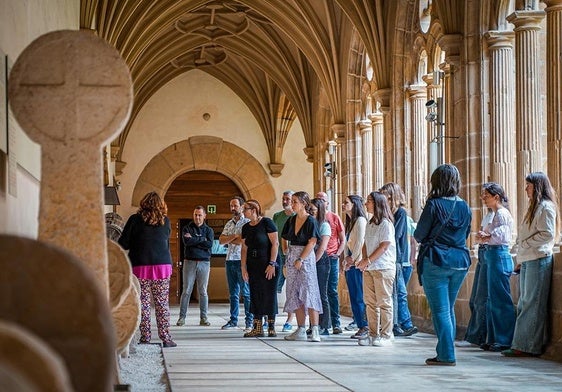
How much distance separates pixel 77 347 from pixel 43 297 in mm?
144

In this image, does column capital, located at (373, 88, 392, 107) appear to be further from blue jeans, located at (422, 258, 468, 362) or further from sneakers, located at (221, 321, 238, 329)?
blue jeans, located at (422, 258, 468, 362)

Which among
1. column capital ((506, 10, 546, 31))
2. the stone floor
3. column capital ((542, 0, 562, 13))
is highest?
column capital ((506, 10, 546, 31))

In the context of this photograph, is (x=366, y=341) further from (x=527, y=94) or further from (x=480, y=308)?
(x=527, y=94)

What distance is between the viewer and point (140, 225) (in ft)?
27.3

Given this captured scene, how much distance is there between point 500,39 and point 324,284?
3.00 m

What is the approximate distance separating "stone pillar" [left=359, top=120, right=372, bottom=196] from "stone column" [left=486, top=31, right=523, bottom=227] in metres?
6.88

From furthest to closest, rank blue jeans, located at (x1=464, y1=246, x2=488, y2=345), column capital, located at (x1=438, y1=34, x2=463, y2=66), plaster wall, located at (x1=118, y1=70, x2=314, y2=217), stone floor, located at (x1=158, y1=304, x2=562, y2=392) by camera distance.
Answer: plaster wall, located at (x1=118, y1=70, x2=314, y2=217) → column capital, located at (x1=438, y1=34, x2=463, y2=66) → blue jeans, located at (x1=464, y1=246, x2=488, y2=345) → stone floor, located at (x1=158, y1=304, x2=562, y2=392)

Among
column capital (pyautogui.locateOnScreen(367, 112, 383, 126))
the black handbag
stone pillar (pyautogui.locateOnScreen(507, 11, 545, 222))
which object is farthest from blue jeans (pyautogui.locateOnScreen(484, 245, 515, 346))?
column capital (pyautogui.locateOnScreen(367, 112, 383, 126))

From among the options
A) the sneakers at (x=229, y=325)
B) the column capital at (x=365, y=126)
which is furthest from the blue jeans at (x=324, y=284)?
the column capital at (x=365, y=126)

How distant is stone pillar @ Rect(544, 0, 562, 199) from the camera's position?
27.5 feet

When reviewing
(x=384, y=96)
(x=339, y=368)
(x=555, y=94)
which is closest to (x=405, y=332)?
(x=555, y=94)

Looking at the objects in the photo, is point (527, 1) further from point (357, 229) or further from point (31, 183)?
point (31, 183)

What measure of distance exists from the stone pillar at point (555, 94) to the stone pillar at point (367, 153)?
898cm

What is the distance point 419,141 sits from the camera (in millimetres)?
14062
